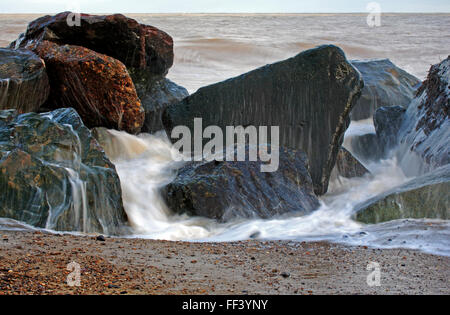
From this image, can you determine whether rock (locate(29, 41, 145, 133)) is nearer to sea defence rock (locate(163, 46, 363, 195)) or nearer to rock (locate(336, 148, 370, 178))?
sea defence rock (locate(163, 46, 363, 195))

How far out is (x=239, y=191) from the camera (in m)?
5.10

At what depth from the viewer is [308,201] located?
5387 mm

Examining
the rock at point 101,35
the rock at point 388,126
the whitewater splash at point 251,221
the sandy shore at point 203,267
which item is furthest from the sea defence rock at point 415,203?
the rock at point 101,35

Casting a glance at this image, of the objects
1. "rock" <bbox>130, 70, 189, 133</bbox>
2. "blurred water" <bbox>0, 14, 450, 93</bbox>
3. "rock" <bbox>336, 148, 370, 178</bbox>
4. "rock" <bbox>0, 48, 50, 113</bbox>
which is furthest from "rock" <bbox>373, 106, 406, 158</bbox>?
"blurred water" <bbox>0, 14, 450, 93</bbox>

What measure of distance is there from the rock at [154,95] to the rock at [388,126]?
2.44 metres

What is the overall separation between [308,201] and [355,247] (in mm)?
1352

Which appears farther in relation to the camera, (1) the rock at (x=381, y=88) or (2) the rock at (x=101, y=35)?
(1) the rock at (x=381, y=88)

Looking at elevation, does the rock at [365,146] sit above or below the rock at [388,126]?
below

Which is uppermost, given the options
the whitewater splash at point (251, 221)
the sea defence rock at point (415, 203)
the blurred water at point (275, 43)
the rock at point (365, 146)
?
the sea defence rock at point (415, 203)

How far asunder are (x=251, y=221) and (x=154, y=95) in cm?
273

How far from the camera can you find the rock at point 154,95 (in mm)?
6895

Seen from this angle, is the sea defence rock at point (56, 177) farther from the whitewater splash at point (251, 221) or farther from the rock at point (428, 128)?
the rock at point (428, 128)
